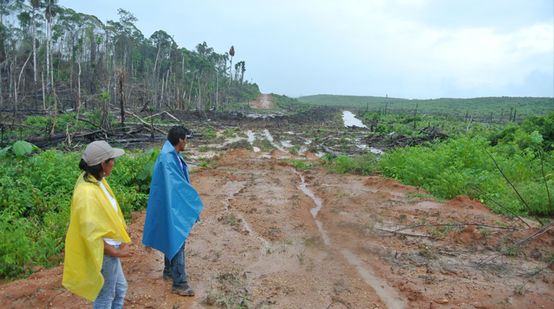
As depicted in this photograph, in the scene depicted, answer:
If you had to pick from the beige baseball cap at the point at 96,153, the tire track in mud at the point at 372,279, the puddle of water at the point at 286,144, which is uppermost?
the beige baseball cap at the point at 96,153

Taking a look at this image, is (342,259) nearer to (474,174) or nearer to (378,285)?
(378,285)

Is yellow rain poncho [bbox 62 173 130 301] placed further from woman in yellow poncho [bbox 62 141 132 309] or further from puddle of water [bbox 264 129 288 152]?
puddle of water [bbox 264 129 288 152]

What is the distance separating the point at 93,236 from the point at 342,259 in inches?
141

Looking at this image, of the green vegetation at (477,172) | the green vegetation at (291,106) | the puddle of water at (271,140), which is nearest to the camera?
the green vegetation at (477,172)

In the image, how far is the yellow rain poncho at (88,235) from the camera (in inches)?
82.2

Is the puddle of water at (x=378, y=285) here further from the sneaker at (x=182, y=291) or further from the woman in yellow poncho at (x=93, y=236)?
the woman in yellow poncho at (x=93, y=236)

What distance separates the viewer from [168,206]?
3.13m

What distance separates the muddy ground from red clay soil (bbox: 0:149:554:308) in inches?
0.6

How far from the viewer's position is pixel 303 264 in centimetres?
443

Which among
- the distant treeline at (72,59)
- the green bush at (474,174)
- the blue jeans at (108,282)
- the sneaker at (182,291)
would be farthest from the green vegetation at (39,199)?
the distant treeline at (72,59)

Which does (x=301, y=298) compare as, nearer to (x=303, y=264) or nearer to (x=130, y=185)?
(x=303, y=264)

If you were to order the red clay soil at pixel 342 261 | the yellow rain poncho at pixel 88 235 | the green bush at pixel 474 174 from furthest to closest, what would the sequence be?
the green bush at pixel 474 174, the red clay soil at pixel 342 261, the yellow rain poncho at pixel 88 235

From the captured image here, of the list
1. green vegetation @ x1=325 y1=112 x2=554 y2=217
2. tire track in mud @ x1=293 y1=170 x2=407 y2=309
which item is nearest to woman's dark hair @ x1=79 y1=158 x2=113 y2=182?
tire track in mud @ x1=293 y1=170 x2=407 y2=309

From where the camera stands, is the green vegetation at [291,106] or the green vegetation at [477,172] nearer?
the green vegetation at [477,172]
